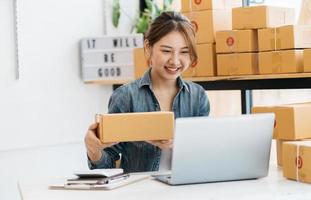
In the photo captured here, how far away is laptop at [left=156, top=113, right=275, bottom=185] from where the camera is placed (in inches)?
75.7

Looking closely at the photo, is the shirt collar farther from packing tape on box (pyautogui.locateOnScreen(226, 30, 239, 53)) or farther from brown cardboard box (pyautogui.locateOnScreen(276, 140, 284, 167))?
packing tape on box (pyautogui.locateOnScreen(226, 30, 239, 53))

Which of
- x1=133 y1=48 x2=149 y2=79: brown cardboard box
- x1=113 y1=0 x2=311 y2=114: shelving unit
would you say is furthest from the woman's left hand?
x1=133 y1=48 x2=149 y2=79: brown cardboard box

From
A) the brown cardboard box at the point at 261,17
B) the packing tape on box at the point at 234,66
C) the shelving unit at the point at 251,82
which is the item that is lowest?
the shelving unit at the point at 251,82

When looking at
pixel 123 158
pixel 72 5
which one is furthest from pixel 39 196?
pixel 72 5

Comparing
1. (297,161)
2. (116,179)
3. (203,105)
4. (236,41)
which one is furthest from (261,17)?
(116,179)

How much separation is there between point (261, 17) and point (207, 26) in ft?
1.26

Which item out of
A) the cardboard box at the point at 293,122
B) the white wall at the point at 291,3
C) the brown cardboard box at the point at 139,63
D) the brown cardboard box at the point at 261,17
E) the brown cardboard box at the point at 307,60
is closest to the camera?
the cardboard box at the point at 293,122

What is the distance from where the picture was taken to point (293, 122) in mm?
2375

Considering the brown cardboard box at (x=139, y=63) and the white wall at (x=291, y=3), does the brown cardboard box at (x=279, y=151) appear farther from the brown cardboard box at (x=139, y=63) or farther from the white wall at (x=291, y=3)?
the brown cardboard box at (x=139, y=63)

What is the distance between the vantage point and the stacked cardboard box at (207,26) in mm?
3463

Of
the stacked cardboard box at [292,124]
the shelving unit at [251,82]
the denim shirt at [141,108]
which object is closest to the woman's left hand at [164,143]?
the denim shirt at [141,108]

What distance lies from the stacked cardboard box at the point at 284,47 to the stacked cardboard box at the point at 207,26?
36cm

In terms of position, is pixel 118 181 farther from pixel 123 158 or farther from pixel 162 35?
pixel 162 35

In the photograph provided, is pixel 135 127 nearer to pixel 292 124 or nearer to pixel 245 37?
pixel 292 124
